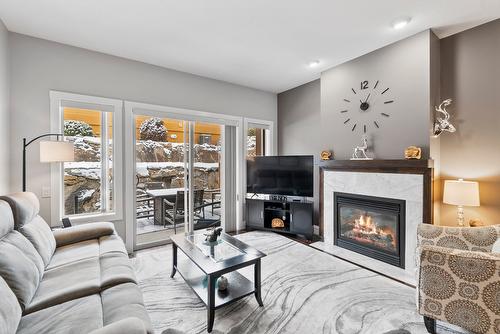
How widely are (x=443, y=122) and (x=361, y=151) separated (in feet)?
3.16

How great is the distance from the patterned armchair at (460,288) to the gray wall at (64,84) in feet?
11.7

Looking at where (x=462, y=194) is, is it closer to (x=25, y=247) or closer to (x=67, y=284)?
(x=67, y=284)

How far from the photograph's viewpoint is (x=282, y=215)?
14.8 feet

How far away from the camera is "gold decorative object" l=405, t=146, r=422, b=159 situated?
2.69 m

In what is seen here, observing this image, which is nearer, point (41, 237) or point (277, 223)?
point (41, 237)

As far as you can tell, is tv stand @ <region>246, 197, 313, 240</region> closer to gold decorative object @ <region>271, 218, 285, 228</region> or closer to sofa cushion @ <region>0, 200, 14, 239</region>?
gold decorative object @ <region>271, 218, 285, 228</region>

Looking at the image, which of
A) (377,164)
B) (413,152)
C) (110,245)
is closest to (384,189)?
(377,164)

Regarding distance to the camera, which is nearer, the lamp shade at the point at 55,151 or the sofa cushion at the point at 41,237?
the sofa cushion at the point at 41,237

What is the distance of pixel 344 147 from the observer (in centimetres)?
365

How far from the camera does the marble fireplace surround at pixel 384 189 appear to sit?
106 inches

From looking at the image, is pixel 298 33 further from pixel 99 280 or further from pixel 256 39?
pixel 99 280

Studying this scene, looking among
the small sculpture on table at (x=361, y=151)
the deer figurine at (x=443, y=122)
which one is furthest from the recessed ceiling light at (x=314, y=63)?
the deer figurine at (x=443, y=122)

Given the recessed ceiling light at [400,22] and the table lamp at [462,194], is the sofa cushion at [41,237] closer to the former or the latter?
the table lamp at [462,194]

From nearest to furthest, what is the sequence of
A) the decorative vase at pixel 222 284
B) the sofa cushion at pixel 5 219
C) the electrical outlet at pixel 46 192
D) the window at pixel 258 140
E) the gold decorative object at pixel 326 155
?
the sofa cushion at pixel 5 219, the decorative vase at pixel 222 284, the electrical outlet at pixel 46 192, the gold decorative object at pixel 326 155, the window at pixel 258 140
